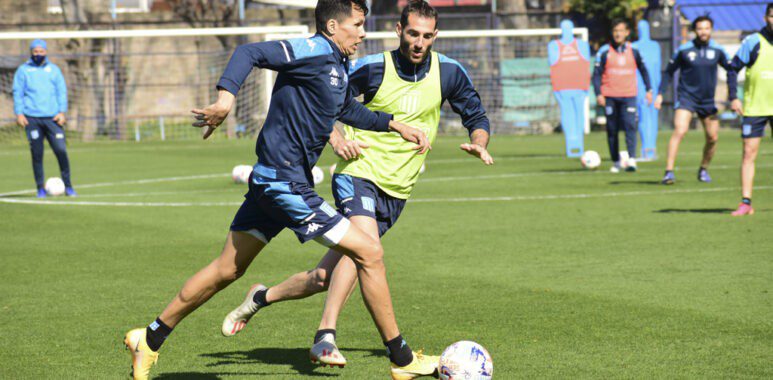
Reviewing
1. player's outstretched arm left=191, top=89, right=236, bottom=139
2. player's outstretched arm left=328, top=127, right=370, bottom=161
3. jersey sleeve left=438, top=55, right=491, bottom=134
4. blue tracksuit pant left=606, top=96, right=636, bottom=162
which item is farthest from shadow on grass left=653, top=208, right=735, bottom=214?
player's outstretched arm left=191, top=89, right=236, bottom=139

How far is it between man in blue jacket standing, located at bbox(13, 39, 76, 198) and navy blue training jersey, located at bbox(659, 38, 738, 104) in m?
9.07

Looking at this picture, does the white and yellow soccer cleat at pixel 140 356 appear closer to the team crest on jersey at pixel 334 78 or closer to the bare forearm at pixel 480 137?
the team crest on jersey at pixel 334 78

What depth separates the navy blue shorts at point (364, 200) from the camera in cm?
679

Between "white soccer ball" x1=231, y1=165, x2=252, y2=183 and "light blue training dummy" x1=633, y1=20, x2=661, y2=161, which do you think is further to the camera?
"light blue training dummy" x1=633, y1=20, x2=661, y2=161

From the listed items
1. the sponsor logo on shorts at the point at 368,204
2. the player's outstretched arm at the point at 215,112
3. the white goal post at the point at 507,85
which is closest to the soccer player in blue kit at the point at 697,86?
the sponsor logo on shorts at the point at 368,204

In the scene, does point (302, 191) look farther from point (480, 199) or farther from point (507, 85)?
point (507, 85)

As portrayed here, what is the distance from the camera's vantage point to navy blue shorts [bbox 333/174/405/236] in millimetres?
6793

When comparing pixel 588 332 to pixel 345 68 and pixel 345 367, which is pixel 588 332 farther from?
pixel 345 68

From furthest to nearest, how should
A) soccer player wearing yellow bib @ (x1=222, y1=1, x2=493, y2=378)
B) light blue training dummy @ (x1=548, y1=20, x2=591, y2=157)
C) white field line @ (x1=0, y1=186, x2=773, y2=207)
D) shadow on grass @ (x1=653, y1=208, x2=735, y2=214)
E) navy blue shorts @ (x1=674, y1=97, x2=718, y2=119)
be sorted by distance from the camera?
light blue training dummy @ (x1=548, y1=20, x2=591, y2=157) < navy blue shorts @ (x1=674, y1=97, x2=718, y2=119) < white field line @ (x1=0, y1=186, x2=773, y2=207) < shadow on grass @ (x1=653, y1=208, x2=735, y2=214) < soccer player wearing yellow bib @ (x1=222, y1=1, x2=493, y2=378)

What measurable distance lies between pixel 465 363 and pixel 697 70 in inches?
478

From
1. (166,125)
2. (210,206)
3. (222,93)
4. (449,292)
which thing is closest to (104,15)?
(166,125)

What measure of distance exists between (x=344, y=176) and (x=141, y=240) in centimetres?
556

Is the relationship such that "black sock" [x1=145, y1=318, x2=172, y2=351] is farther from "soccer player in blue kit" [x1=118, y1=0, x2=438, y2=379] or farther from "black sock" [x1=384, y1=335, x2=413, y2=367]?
"black sock" [x1=384, y1=335, x2=413, y2=367]

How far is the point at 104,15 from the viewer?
3803 centimetres
